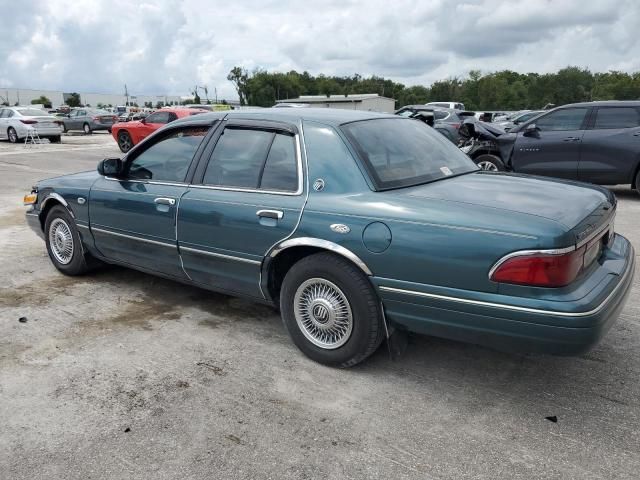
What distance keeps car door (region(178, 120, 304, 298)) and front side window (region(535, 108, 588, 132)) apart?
727cm

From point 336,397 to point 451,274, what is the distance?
3.17 feet

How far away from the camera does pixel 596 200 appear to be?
3248 mm

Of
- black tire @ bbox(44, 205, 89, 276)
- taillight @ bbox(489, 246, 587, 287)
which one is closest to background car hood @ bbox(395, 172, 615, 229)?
taillight @ bbox(489, 246, 587, 287)

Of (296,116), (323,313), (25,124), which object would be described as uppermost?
(25,124)

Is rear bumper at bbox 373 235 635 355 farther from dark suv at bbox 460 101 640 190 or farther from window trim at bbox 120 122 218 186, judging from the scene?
dark suv at bbox 460 101 640 190

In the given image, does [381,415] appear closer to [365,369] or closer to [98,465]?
[365,369]

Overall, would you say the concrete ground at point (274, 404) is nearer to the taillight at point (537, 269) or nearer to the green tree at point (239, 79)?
the taillight at point (537, 269)

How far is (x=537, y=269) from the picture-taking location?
2.61 meters

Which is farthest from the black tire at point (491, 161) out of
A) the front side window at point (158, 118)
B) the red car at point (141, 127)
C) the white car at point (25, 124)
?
the white car at point (25, 124)

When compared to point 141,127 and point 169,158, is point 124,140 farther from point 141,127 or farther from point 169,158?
point 169,158

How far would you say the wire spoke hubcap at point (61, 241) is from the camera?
16.8 ft

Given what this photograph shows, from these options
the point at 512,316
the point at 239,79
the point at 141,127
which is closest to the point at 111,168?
the point at 512,316

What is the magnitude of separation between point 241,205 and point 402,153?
111 cm

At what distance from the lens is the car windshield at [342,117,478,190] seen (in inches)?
132
